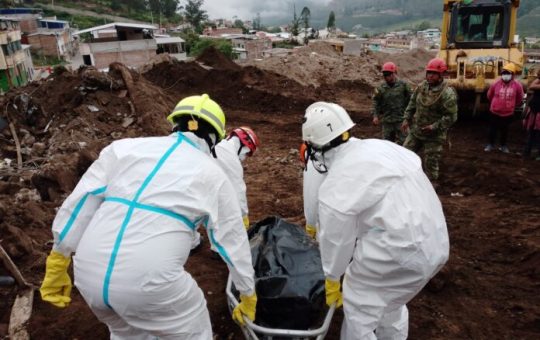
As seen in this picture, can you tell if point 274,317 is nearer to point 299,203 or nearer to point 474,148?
point 299,203

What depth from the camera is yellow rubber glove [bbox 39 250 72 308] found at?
231cm

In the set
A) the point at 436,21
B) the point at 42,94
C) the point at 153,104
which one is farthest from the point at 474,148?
the point at 436,21

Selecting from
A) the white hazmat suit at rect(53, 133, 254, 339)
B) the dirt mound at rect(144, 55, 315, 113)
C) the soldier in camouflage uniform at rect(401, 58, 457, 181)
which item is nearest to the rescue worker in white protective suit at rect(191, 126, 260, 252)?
the white hazmat suit at rect(53, 133, 254, 339)

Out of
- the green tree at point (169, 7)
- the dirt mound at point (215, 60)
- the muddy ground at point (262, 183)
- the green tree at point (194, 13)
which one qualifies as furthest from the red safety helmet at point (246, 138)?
the green tree at point (169, 7)

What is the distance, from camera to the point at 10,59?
2681cm

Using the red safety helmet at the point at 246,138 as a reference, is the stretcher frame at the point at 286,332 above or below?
below

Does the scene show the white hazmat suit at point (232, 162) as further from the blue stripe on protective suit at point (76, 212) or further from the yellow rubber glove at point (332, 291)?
the blue stripe on protective suit at point (76, 212)

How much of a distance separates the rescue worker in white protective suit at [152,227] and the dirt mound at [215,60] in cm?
1186

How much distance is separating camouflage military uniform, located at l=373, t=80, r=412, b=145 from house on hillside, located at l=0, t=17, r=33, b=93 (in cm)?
2553

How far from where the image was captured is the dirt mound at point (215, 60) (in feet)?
45.3

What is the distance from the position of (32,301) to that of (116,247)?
194 centimetres

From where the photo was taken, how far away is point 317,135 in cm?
247

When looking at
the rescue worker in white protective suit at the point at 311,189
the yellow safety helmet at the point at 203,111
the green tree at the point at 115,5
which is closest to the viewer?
the yellow safety helmet at the point at 203,111

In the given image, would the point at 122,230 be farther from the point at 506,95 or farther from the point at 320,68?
the point at 320,68
